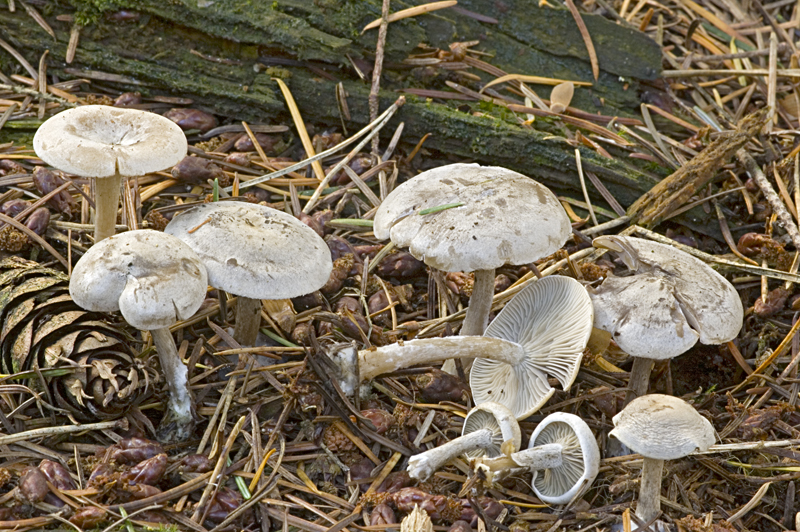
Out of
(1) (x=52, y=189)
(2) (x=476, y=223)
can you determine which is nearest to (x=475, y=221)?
(2) (x=476, y=223)

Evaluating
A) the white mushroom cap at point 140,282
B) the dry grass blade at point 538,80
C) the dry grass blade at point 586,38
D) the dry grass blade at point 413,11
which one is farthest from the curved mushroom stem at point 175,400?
the dry grass blade at point 586,38

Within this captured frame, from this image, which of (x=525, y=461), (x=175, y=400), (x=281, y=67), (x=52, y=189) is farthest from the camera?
(x=281, y=67)

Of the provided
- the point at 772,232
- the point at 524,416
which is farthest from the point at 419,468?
the point at 772,232

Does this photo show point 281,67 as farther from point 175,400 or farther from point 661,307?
point 661,307

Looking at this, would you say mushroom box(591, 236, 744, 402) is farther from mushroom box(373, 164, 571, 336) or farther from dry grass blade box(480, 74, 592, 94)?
dry grass blade box(480, 74, 592, 94)

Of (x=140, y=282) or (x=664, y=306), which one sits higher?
(x=140, y=282)

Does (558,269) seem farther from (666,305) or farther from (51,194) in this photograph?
(51,194)

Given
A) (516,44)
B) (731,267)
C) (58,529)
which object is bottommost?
(58,529)
